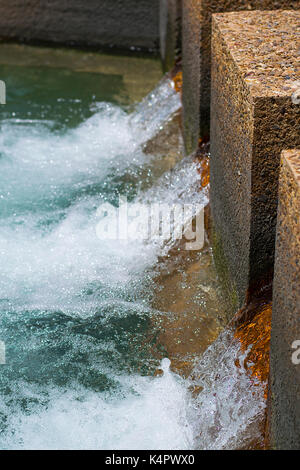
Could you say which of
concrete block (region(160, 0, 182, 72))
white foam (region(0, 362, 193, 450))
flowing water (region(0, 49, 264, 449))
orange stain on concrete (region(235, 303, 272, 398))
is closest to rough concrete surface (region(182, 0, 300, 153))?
flowing water (region(0, 49, 264, 449))

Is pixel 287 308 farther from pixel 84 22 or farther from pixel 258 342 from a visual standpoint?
pixel 84 22

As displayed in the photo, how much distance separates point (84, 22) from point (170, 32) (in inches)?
73.1

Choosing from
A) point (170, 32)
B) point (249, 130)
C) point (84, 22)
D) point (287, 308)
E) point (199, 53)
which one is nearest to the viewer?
point (287, 308)

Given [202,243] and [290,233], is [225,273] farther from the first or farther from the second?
[290,233]

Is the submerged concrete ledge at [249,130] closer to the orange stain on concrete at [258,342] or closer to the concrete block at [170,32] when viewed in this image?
the orange stain on concrete at [258,342]

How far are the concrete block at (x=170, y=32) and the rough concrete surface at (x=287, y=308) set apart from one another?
4038 millimetres

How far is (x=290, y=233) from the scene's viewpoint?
7.39 ft

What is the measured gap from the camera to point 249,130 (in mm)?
2797

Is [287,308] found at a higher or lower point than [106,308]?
A: higher

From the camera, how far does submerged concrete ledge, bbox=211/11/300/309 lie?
108 inches

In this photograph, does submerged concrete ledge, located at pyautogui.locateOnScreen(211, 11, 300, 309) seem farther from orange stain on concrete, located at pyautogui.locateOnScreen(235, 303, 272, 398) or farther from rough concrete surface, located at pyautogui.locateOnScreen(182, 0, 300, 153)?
rough concrete surface, located at pyautogui.locateOnScreen(182, 0, 300, 153)

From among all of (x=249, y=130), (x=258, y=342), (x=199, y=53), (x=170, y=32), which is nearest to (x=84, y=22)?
(x=170, y=32)

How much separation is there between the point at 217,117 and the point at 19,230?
5.39ft
